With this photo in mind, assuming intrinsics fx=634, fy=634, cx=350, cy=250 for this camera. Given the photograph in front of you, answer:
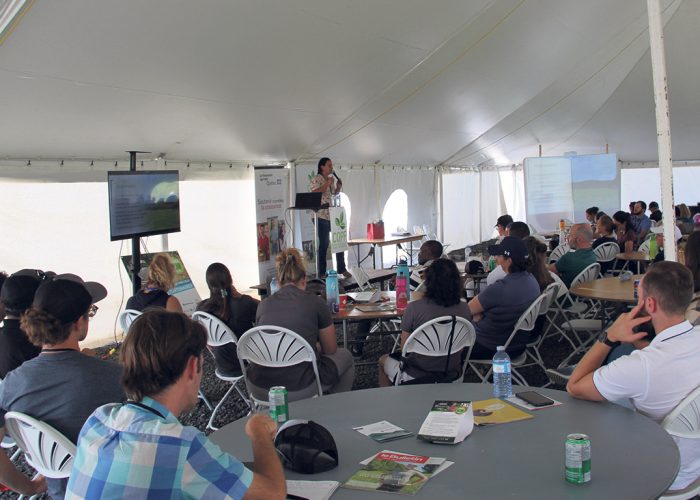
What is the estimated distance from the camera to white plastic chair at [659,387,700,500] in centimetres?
212

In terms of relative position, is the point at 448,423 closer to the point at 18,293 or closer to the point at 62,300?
the point at 62,300

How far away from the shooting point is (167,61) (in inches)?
217

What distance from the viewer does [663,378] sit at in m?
2.17

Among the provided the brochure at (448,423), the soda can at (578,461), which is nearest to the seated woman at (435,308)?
the brochure at (448,423)

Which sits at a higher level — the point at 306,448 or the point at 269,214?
the point at 269,214

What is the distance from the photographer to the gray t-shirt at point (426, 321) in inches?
146

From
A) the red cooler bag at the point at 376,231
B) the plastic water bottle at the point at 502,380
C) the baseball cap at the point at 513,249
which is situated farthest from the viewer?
the red cooler bag at the point at 376,231

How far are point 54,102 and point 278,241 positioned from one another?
154 inches

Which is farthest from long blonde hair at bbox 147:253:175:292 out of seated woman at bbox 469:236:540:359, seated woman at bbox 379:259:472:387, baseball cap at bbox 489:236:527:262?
baseball cap at bbox 489:236:527:262

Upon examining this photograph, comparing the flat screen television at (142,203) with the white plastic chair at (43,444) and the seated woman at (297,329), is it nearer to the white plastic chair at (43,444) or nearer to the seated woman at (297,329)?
the seated woman at (297,329)

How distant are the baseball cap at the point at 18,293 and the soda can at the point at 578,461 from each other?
8.36 ft

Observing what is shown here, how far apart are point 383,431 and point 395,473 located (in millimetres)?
328

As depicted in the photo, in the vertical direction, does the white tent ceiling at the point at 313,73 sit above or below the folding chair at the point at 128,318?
above

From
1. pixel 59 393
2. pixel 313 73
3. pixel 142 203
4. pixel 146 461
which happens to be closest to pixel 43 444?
pixel 59 393
